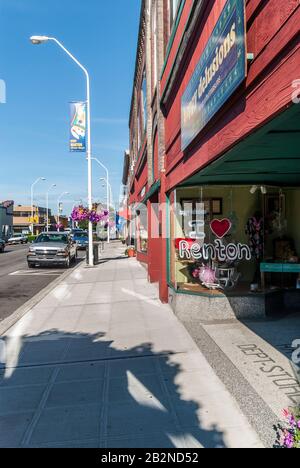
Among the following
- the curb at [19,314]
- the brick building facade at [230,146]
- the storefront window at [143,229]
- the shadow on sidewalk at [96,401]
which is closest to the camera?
the brick building facade at [230,146]

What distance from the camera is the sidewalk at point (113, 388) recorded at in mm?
3527

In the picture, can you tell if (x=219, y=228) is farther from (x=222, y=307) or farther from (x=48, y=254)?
(x=48, y=254)

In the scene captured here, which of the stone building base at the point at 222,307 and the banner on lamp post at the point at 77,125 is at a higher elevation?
the banner on lamp post at the point at 77,125

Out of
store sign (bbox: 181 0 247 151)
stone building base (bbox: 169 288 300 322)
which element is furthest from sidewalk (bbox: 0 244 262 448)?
store sign (bbox: 181 0 247 151)

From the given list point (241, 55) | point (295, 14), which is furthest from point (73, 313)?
point (295, 14)

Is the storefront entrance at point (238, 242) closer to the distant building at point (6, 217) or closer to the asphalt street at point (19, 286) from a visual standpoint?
the asphalt street at point (19, 286)

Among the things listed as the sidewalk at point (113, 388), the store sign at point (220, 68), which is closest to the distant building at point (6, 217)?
the sidewalk at point (113, 388)

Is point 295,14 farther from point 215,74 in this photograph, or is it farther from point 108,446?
point 108,446

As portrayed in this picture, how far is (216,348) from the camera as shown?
5.85 metres

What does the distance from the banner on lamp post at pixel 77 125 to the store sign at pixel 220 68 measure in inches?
606

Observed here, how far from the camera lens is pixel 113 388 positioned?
457 centimetres

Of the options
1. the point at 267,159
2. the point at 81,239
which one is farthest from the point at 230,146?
the point at 81,239

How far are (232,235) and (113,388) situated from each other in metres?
5.03
